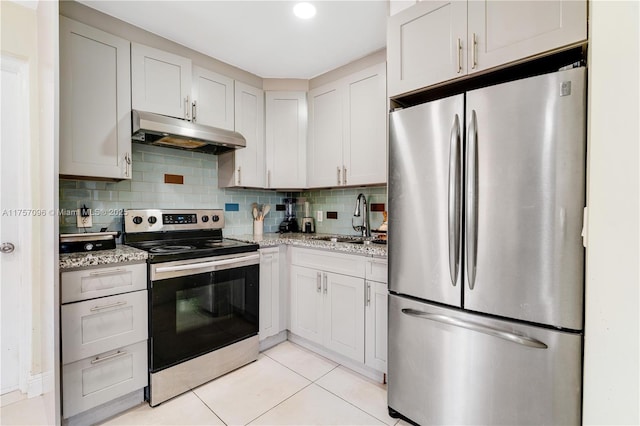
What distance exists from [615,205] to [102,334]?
2.16 meters

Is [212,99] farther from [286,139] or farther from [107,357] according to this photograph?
[107,357]

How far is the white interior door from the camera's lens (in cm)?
186

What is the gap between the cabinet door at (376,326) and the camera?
195cm

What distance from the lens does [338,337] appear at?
222cm

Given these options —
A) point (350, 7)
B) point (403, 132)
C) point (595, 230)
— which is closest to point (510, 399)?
point (595, 230)

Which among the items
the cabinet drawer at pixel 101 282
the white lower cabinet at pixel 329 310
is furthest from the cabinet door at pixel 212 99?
the white lower cabinet at pixel 329 310

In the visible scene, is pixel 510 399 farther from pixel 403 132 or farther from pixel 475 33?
pixel 475 33

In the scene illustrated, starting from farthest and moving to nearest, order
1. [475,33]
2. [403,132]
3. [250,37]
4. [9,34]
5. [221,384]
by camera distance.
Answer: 1. [250,37]
2. [221,384]
3. [9,34]
4. [403,132]
5. [475,33]

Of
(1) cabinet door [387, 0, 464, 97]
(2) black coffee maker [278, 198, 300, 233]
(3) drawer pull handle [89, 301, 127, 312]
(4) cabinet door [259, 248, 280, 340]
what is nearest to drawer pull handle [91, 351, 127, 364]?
(3) drawer pull handle [89, 301, 127, 312]

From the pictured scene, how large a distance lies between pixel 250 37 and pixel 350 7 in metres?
0.77

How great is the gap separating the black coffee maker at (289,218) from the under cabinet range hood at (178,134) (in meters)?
0.99

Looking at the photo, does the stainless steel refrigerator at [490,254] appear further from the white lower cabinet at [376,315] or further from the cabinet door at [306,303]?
the cabinet door at [306,303]

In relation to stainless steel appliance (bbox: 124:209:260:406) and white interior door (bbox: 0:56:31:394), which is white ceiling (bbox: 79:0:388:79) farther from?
stainless steel appliance (bbox: 124:209:260:406)

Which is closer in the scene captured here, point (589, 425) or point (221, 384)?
point (589, 425)
